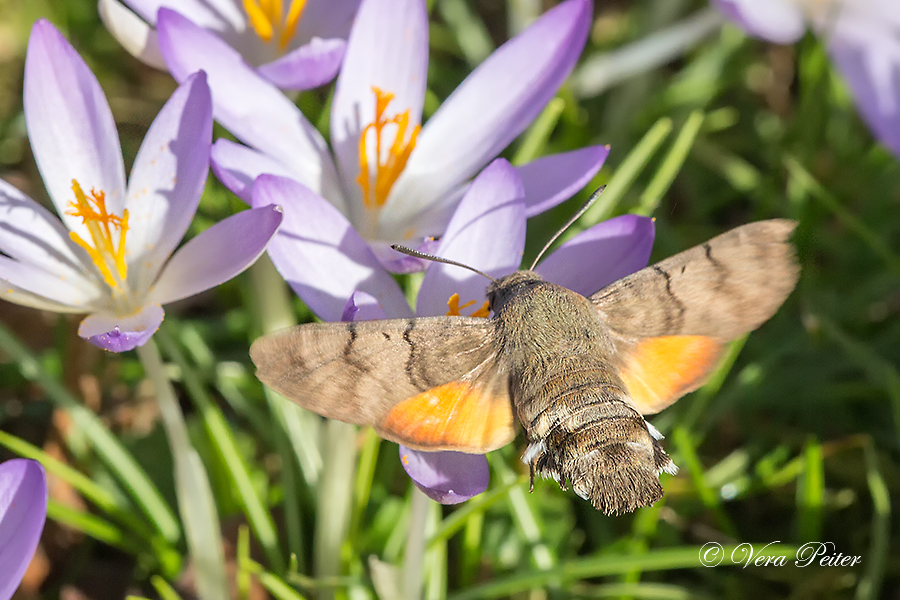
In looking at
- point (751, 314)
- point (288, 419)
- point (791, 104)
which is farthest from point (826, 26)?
point (288, 419)

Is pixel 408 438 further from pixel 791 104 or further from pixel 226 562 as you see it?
pixel 791 104

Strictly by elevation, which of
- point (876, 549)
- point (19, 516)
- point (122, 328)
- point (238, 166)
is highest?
point (238, 166)

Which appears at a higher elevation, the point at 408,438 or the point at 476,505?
the point at 408,438

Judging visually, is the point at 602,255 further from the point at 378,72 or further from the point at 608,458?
the point at 378,72

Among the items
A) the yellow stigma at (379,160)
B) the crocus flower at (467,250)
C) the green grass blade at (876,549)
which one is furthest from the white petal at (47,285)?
the green grass blade at (876,549)

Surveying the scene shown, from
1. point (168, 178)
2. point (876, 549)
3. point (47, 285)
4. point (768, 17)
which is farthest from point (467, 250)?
point (768, 17)

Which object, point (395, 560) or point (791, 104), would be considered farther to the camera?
point (791, 104)

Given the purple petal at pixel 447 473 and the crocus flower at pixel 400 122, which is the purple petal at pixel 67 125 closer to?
the crocus flower at pixel 400 122

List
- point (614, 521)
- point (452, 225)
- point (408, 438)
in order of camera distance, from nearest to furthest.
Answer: point (408, 438), point (452, 225), point (614, 521)
